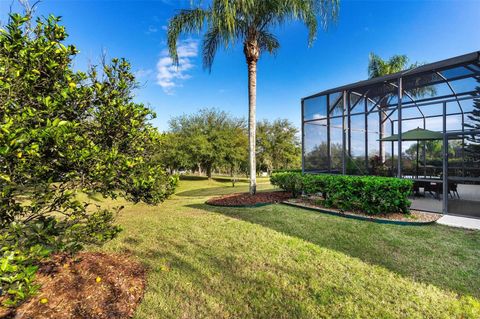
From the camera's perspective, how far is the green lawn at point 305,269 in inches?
93.7

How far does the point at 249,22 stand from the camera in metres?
7.93

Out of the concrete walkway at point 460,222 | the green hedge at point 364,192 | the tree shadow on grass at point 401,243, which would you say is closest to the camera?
the tree shadow on grass at point 401,243

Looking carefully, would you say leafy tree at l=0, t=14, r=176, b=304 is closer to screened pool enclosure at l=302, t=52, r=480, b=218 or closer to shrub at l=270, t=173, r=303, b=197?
shrub at l=270, t=173, r=303, b=197

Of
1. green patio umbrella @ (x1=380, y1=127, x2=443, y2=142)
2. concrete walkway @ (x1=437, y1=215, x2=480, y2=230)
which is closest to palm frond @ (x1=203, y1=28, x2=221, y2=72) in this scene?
green patio umbrella @ (x1=380, y1=127, x2=443, y2=142)

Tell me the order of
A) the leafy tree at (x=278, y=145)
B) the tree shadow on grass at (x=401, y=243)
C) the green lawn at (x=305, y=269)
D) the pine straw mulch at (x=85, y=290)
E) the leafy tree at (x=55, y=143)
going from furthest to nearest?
1. the leafy tree at (x=278, y=145)
2. the tree shadow on grass at (x=401, y=243)
3. the green lawn at (x=305, y=269)
4. the pine straw mulch at (x=85, y=290)
5. the leafy tree at (x=55, y=143)

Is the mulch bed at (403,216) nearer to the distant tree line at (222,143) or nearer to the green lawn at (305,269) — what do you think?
the green lawn at (305,269)

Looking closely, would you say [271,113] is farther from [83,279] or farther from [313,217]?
[83,279]

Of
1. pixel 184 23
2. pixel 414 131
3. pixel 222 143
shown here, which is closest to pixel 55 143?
pixel 184 23

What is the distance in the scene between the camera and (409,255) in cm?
362

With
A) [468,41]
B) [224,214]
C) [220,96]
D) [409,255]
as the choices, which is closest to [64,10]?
[224,214]

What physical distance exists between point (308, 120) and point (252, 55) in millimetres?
3565

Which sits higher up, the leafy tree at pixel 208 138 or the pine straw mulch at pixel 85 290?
the leafy tree at pixel 208 138

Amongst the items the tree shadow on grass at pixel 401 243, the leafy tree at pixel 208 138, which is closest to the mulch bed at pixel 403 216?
the tree shadow on grass at pixel 401 243

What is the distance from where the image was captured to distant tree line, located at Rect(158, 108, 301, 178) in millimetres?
21609
